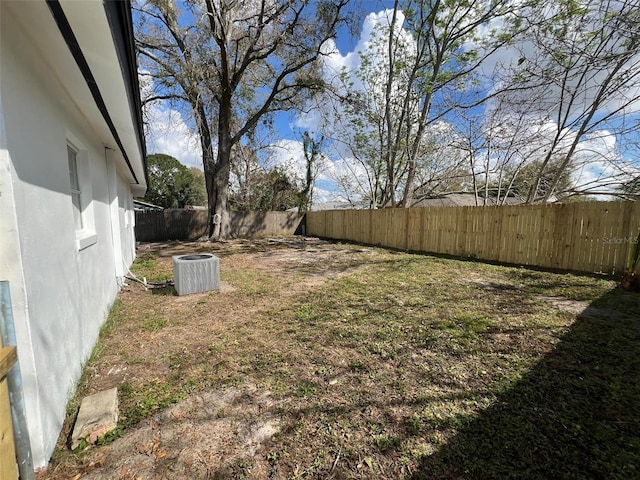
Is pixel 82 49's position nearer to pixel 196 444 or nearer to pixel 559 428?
pixel 196 444

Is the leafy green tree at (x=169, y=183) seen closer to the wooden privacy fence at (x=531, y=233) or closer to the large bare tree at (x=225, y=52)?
the large bare tree at (x=225, y=52)

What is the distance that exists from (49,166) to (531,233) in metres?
8.65

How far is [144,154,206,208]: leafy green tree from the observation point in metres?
25.5

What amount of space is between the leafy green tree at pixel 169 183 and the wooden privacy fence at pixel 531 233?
77.7ft

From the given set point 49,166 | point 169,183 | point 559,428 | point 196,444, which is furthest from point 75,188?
point 169,183

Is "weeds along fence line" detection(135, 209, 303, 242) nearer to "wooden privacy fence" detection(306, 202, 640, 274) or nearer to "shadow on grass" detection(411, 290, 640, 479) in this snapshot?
"wooden privacy fence" detection(306, 202, 640, 274)

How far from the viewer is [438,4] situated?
904 centimetres

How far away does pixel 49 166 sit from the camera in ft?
6.07

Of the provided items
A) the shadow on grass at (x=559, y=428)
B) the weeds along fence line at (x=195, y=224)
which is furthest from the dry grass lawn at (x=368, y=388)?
the weeds along fence line at (x=195, y=224)

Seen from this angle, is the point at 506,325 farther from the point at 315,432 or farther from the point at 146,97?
the point at 146,97

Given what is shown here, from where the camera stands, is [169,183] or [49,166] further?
[169,183]

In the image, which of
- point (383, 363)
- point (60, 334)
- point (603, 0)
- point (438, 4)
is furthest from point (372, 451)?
point (438, 4)

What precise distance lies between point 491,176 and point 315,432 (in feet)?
36.6

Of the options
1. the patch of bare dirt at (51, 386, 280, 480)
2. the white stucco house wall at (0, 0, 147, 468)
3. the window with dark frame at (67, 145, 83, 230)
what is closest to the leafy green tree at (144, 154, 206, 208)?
the window with dark frame at (67, 145, 83, 230)
